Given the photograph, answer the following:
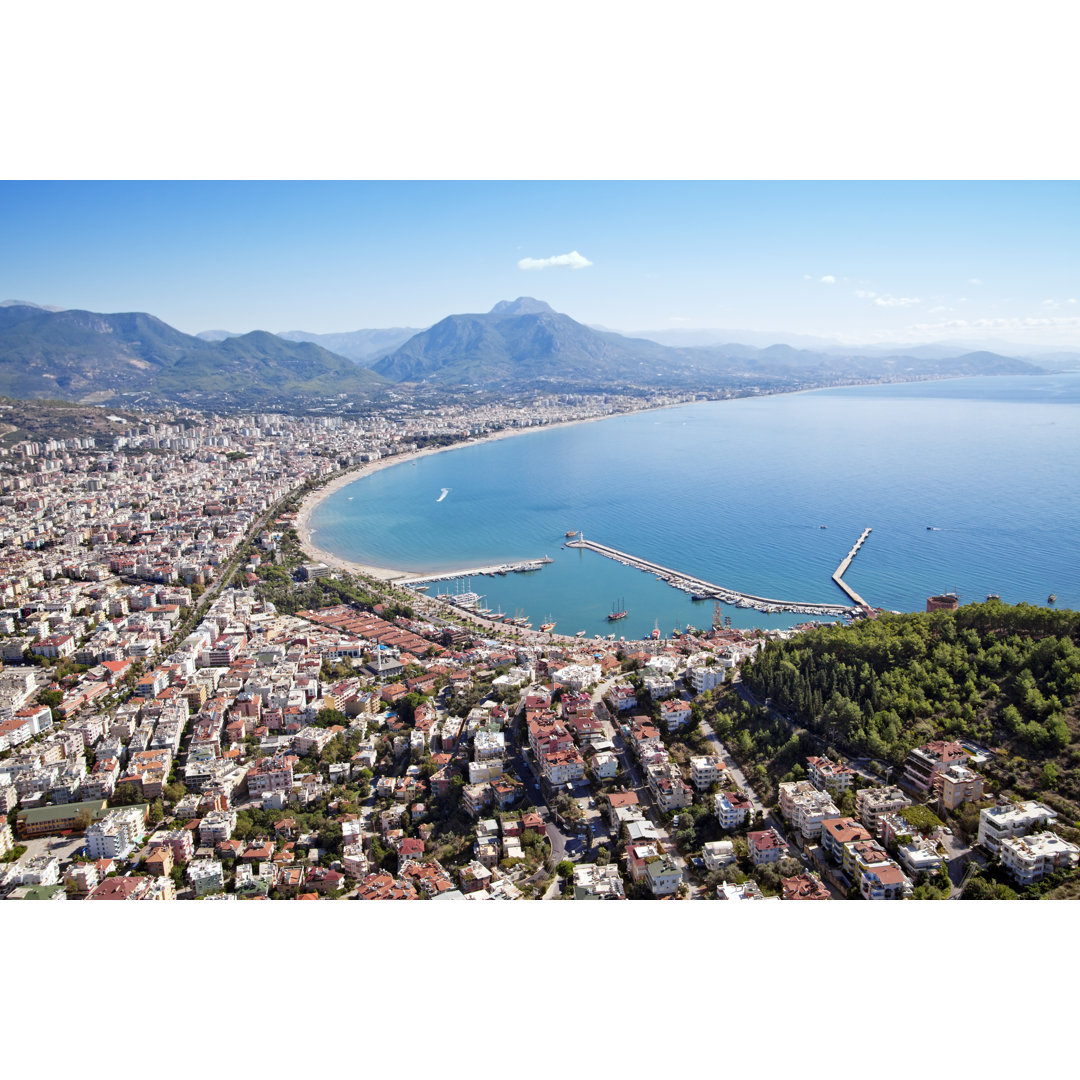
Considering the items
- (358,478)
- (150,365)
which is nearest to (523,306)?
(150,365)

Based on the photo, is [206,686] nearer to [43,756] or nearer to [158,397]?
[43,756]

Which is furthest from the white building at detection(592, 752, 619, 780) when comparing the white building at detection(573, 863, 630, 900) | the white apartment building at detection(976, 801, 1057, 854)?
the white apartment building at detection(976, 801, 1057, 854)

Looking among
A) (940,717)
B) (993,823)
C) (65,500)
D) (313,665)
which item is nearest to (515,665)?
(313,665)

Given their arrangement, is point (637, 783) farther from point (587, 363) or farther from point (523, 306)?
point (523, 306)

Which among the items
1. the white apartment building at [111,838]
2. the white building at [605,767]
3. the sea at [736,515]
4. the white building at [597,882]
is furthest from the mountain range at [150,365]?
the white building at [597,882]

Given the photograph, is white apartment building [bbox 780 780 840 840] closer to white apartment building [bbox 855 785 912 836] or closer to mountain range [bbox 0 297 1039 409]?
white apartment building [bbox 855 785 912 836]

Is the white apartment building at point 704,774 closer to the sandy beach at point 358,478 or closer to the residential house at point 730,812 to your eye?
the residential house at point 730,812

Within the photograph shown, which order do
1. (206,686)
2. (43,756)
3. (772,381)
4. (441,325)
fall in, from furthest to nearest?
1. (441,325)
2. (772,381)
3. (206,686)
4. (43,756)
